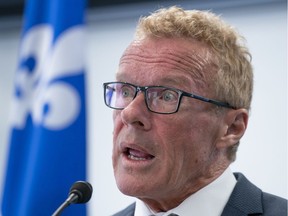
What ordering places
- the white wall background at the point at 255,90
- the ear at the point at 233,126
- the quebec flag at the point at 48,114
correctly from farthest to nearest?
1. the white wall background at the point at 255,90
2. the quebec flag at the point at 48,114
3. the ear at the point at 233,126

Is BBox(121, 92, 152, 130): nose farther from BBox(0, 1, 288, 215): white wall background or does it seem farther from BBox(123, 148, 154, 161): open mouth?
BBox(0, 1, 288, 215): white wall background

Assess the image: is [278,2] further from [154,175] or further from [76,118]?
[154,175]

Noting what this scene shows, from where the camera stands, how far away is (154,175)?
68.9 inches

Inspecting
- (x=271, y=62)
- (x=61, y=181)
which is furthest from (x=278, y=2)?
(x=61, y=181)

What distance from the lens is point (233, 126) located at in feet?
6.19

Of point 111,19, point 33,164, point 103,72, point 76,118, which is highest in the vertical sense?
point 111,19

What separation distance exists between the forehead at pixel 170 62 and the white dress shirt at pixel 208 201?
32 centimetres

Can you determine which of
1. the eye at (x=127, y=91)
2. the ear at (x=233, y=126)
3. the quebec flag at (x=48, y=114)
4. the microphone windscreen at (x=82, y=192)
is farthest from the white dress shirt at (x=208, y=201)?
the quebec flag at (x=48, y=114)

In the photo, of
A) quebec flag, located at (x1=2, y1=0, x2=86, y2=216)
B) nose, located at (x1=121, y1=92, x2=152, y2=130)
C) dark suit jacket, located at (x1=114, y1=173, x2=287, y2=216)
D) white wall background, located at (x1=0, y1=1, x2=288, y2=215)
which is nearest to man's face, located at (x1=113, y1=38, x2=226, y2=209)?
nose, located at (x1=121, y1=92, x2=152, y2=130)

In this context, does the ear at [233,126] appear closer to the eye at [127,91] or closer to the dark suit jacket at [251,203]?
the dark suit jacket at [251,203]

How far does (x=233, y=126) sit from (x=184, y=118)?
0.65 ft

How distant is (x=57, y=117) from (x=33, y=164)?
0.24 metres

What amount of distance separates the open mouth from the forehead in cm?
21

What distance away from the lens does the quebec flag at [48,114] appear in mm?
2729
